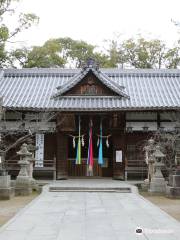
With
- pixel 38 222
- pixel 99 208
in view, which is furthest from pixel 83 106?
pixel 38 222

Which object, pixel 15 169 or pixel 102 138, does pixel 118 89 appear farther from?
pixel 15 169

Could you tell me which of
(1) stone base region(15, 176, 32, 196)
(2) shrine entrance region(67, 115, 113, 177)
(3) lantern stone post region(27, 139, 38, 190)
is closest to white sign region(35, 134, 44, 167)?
(3) lantern stone post region(27, 139, 38, 190)

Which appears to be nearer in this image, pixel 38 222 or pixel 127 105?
pixel 38 222

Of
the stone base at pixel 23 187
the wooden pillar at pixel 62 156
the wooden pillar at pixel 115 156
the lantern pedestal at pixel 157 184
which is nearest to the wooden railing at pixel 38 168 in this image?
the wooden pillar at pixel 62 156

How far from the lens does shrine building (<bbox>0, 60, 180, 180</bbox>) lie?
77.5ft

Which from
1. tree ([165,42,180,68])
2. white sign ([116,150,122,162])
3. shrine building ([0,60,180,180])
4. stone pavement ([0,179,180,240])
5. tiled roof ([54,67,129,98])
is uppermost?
tree ([165,42,180,68])

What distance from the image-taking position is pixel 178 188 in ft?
53.4

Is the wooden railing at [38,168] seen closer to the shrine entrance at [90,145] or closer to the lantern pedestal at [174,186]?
the shrine entrance at [90,145]

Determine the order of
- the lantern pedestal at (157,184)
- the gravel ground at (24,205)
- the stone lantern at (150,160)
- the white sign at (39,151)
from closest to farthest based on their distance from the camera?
1. the gravel ground at (24,205)
2. the lantern pedestal at (157,184)
3. the stone lantern at (150,160)
4. the white sign at (39,151)

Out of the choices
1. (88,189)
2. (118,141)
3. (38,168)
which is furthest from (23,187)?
(118,141)

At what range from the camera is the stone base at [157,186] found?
18078 mm

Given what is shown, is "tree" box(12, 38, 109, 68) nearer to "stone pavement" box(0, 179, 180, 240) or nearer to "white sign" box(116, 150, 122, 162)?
"white sign" box(116, 150, 122, 162)

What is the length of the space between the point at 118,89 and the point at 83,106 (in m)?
2.66

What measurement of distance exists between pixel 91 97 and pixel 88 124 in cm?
188
